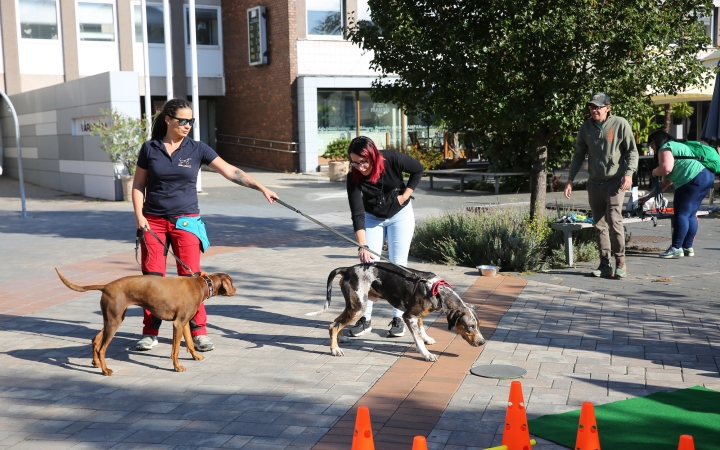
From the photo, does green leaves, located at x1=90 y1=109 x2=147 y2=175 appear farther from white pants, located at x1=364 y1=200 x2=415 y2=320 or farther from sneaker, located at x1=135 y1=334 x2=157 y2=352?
white pants, located at x1=364 y1=200 x2=415 y2=320

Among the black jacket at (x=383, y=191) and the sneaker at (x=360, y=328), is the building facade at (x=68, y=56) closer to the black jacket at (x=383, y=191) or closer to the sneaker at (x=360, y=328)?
the sneaker at (x=360, y=328)

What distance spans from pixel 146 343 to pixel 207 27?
25.5 m

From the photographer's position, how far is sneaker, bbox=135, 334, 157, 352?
248 inches

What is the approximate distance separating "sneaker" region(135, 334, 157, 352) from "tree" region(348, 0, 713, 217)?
564 centimetres

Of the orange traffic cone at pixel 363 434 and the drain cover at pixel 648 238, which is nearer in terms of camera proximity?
the orange traffic cone at pixel 363 434

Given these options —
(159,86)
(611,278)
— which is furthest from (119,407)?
(159,86)

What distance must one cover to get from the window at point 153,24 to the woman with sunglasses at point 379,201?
23675 mm

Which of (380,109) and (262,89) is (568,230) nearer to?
(380,109)

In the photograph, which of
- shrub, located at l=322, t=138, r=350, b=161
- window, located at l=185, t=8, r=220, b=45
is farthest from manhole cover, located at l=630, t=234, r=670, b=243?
window, located at l=185, t=8, r=220, b=45

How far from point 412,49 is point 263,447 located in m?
7.77

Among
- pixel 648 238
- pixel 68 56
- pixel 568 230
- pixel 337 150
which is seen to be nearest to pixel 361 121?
pixel 337 150

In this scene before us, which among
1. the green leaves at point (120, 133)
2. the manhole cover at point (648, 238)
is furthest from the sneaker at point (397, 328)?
the green leaves at point (120, 133)

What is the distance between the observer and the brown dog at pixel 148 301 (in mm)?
5602

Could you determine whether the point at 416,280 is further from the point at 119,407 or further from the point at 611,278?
the point at 611,278
